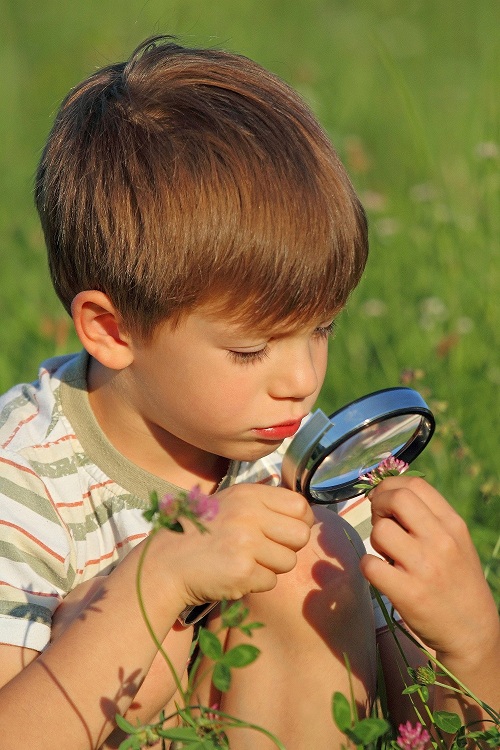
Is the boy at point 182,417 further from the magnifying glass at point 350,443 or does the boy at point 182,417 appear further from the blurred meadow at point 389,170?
the blurred meadow at point 389,170

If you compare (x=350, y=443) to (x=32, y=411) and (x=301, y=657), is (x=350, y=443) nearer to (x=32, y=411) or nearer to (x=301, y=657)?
(x=301, y=657)

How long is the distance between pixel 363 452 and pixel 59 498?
1.88 feet

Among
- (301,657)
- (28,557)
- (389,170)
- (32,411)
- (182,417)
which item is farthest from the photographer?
(389,170)

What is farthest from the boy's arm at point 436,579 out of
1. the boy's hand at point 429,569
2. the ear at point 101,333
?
the ear at point 101,333

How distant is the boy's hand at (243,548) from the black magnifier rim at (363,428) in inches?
3.9

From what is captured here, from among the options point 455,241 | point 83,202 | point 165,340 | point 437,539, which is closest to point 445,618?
point 437,539

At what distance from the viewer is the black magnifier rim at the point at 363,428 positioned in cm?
186

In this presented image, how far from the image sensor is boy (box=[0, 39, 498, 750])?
1.82m

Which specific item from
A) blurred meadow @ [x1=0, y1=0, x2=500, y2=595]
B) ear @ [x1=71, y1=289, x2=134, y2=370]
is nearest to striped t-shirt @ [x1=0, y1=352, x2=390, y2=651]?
ear @ [x1=71, y1=289, x2=134, y2=370]

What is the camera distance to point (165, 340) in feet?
6.86

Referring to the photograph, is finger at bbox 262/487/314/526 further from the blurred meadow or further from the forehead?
the blurred meadow

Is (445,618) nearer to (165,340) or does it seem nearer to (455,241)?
(165,340)

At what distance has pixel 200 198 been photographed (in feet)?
6.56

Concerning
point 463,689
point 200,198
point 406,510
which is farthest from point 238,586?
point 200,198
